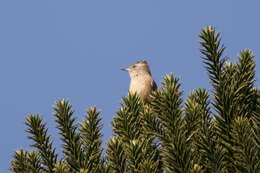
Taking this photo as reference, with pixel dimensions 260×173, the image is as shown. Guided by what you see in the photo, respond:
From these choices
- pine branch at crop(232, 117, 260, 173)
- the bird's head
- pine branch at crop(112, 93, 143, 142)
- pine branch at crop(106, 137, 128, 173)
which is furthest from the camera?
the bird's head

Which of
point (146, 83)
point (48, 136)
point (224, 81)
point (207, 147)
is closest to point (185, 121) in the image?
point (207, 147)

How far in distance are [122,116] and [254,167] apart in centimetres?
121

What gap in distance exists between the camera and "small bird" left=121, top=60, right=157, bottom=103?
33.3 feet

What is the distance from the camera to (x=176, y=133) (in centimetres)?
292

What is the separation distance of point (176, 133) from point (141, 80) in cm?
787

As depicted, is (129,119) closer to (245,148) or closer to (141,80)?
(245,148)

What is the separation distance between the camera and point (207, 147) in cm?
300

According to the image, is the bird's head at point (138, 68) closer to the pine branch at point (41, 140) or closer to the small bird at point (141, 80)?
the small bird at point (141, 80)

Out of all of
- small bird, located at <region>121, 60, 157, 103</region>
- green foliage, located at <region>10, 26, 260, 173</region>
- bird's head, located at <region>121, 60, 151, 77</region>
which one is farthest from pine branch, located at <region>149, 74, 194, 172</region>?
bird's head, located at <region>121, 60, 151, 77</region>

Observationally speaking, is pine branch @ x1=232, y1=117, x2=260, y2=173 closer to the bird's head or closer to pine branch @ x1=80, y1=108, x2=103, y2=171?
pine branch @ x1=80, y1=108, x2=103, y2=171

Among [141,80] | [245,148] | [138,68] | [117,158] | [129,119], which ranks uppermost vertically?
[138,68]

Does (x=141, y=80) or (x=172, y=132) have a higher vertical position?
(x=141, y=80)

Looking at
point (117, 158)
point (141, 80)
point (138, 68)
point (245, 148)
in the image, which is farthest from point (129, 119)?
point (138, 68)

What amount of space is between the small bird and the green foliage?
635 centimetres
